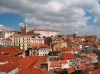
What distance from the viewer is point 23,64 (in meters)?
48.1

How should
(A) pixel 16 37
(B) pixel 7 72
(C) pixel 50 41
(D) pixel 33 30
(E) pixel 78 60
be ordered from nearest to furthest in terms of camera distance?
1. (B) pixel 7 72
2. (E) pixel 78 60
3. (A) pixel 16 37
4. (C) pixel 50 41
5. (D) pixel 33 30

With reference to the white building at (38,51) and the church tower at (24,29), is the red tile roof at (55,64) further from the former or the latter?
the church tower at (24,29)

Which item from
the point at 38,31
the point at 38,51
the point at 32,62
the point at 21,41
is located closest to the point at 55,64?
the point at 32,62

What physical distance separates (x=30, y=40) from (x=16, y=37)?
14.7ft

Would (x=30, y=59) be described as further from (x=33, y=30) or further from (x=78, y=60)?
(x=33, y=30)

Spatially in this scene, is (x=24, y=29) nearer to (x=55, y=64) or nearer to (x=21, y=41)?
(x=21, y=41)

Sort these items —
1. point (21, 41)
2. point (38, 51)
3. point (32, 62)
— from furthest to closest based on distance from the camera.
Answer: point (21, 41)
point (38, 51)
point (32, 62)

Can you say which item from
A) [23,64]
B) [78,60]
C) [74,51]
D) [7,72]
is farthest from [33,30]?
[7,72]

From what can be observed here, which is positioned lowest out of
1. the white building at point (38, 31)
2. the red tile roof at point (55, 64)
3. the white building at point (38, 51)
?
the red tile roof at point (55, 64)

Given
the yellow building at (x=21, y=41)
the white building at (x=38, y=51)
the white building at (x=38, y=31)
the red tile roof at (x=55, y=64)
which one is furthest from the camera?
the white building at (x=38, y=31)

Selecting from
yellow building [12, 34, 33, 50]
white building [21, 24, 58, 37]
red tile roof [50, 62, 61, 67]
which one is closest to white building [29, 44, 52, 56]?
yellow building [12, 34, 33, 50]

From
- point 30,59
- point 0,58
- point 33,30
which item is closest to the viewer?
point 0,58

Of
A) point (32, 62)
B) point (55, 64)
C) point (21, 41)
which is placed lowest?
point (55, 64)

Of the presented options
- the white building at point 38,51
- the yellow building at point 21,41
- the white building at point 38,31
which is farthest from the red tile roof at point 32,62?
the white building at point 38,31
